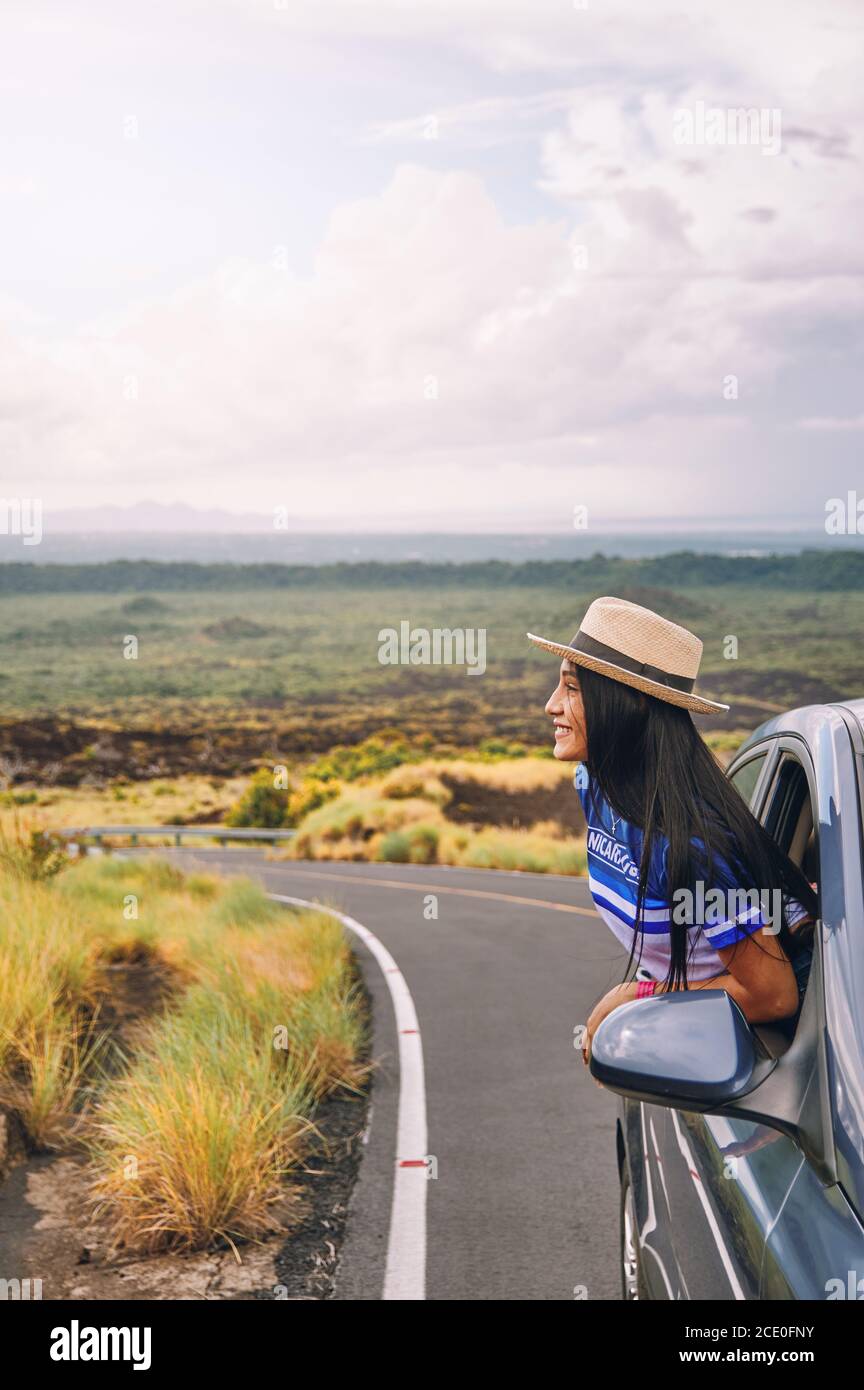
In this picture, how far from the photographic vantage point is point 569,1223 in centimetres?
562

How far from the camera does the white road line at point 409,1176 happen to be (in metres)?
5.01

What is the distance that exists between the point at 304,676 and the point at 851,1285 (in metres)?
118

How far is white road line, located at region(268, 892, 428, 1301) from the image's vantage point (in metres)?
5.01

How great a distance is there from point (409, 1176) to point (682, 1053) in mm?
4452

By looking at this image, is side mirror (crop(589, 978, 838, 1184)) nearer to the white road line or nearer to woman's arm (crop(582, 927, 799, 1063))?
woman's arm (crop(582, 927, 799, 1063))

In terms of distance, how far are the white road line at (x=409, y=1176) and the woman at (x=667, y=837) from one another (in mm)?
2338

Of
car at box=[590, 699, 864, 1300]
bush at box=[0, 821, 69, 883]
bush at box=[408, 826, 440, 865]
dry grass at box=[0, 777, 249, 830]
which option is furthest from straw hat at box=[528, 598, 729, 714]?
dry grass at box=[0, 777, 249, 830]

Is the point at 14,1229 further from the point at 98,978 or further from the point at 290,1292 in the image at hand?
the point at 98,978

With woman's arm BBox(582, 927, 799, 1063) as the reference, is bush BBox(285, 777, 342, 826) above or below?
below

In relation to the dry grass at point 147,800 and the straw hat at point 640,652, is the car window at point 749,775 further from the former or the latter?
the dry grass at point 147,800

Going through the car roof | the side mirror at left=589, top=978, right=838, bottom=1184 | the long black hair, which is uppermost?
the car roof

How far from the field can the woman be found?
5816cm

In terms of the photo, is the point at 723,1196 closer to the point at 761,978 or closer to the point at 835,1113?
the point at 761,978

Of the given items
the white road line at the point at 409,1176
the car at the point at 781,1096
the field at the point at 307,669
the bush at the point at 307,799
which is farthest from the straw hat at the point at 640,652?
the field at the point at 307,669
